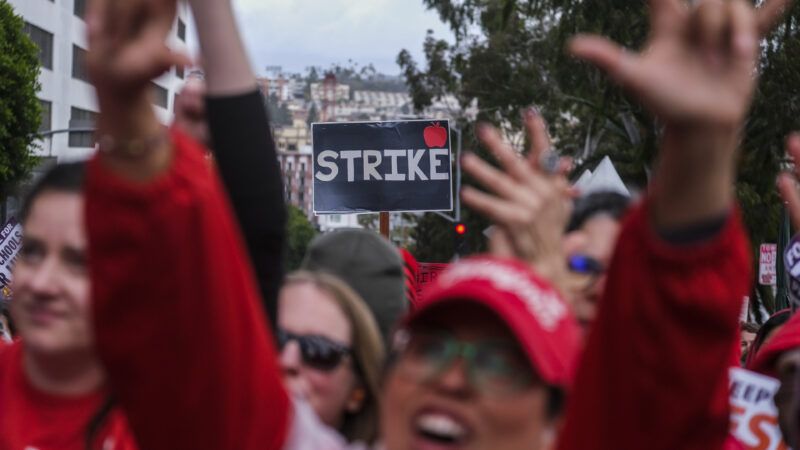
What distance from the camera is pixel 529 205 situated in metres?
2.27

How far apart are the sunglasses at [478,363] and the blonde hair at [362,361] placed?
68cm

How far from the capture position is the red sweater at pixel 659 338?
1.62m

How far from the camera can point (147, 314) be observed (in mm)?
1613

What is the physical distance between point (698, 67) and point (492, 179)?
0.67m

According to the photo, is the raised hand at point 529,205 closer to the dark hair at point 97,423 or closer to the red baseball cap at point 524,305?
the red baseball cap at point 524,305

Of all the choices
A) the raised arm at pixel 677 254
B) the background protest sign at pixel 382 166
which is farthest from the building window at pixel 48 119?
the raised arm at pixel 677 254

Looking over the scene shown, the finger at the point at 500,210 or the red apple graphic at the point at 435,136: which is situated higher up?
the red apple graphic at the point at 435,136

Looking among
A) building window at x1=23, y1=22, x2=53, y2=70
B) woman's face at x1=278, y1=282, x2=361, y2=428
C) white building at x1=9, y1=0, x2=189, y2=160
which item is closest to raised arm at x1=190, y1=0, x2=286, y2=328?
woman's face at x1=278, y1=282, x2=361, y2=428

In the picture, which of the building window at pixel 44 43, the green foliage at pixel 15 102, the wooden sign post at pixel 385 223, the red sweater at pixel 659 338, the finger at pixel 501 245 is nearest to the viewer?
the red sweater at pixel 659 338

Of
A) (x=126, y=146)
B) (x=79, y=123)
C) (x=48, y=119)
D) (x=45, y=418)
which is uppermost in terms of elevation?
(x=79, y=123)

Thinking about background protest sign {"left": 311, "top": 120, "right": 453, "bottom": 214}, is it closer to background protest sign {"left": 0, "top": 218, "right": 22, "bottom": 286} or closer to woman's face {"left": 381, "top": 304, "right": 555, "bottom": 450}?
background protest sign {"left": 0, "top": 218, "right": 22, "bottom": 286}

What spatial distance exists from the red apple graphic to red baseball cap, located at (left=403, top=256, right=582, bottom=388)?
37.3 ft

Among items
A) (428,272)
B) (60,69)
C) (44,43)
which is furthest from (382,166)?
(60,69)

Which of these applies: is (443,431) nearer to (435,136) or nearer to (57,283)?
(57,283)
